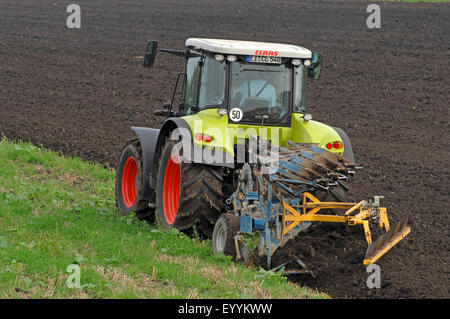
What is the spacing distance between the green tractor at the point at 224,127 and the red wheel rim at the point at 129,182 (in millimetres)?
1086

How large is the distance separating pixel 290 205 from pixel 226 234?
2.29 ft

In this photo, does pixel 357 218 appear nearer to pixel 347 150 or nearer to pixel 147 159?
pixel 347 150

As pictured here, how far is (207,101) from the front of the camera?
851 centimetres

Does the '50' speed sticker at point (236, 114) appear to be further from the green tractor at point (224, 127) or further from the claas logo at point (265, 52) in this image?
the claas logo at point (265, 52)

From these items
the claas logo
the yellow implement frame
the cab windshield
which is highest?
the claas logo

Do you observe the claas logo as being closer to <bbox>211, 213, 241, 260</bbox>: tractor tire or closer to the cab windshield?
the cab windshield

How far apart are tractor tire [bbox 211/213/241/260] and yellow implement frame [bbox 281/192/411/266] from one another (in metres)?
0.54

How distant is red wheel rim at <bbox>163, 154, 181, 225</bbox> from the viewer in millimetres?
8656

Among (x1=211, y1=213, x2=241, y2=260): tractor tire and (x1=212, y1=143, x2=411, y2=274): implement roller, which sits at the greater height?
(x1=212, y1=143, x2=411, y2=274): implement roller

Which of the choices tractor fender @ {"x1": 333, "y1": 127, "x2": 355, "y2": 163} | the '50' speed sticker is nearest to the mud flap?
tractor fender @ {"x1": 333, "y1": 127, "x2": 355, "y2": 163}

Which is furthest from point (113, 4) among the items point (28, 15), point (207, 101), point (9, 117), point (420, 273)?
point (420, 273)

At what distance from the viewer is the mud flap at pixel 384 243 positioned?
6812 millimetres
